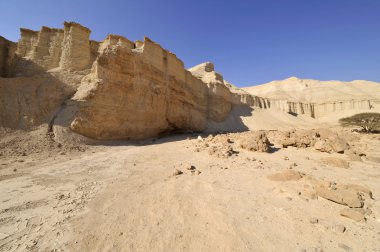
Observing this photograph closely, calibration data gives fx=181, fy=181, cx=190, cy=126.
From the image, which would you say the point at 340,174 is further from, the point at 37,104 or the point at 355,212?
the point at 37,104

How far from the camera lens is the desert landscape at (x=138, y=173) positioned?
2.50 meters

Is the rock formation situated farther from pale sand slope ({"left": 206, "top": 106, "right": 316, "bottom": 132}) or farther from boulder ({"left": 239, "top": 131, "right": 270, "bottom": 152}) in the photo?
boulder ({"left": 239, "top": 131, "right": 270, "bottom": 152})

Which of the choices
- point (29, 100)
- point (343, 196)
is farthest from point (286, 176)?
point (29, 100)

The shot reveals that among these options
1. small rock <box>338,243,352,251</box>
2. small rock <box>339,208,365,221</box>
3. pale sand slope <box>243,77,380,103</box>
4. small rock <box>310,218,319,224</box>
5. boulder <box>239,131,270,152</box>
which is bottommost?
small rock <box>338,243,352,251</box>

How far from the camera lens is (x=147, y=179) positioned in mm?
4773

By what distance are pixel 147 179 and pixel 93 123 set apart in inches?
259

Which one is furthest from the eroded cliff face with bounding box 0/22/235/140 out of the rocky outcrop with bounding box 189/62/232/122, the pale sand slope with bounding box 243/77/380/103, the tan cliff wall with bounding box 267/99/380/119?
the pale sand slope with bounding box 243/77/380/103

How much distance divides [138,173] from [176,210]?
2.50m

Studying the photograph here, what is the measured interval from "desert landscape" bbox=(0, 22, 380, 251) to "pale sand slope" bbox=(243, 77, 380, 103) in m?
52.6

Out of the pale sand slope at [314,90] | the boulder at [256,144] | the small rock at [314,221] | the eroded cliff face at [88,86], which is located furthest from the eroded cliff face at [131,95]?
the pale sand slope at [314,90]

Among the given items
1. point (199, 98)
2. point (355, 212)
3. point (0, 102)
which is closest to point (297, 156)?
point (355, 212)

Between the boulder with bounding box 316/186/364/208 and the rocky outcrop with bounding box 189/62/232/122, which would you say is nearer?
the boulder with bounding box 316/186/364/208

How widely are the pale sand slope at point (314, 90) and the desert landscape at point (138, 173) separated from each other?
5260 cm

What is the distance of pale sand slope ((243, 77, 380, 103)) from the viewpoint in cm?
5739
